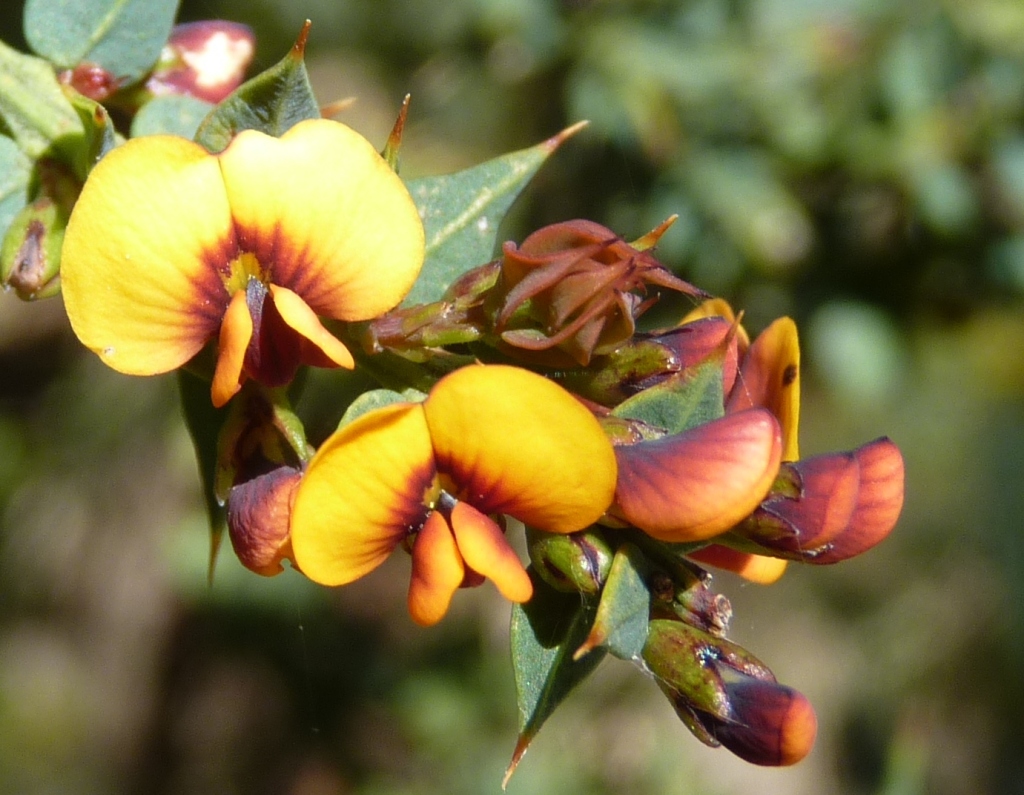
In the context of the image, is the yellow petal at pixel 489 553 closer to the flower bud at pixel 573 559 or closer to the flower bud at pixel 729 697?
the flower bud at pixel 573 559

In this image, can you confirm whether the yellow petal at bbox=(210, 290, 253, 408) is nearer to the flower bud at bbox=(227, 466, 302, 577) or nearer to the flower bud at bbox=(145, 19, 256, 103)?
the flower bud at bbox=(227, 466, 302, 577)

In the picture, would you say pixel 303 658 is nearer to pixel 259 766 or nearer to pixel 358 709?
pixel 358 709

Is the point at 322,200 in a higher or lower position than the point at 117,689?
higher

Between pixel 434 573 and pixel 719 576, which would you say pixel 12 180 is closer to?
pixel 434 573

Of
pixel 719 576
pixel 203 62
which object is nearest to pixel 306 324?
pixel 203 62

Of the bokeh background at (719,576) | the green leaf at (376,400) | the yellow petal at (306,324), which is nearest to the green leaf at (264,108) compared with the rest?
the yellow petal at (306,324)

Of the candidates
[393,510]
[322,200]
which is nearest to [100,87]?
[322,200]
